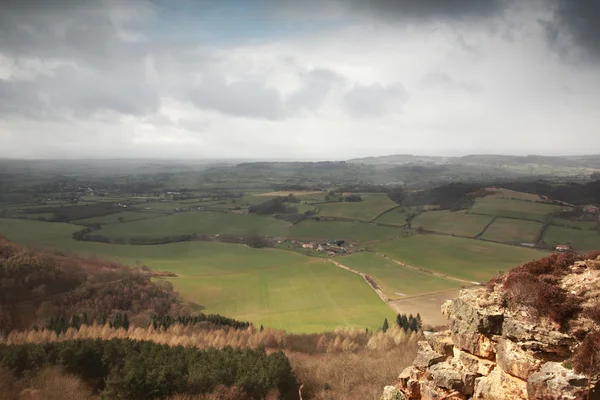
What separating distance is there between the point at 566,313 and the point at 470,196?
107248 mm

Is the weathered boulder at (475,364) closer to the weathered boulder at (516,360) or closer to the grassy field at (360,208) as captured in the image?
the weathered boulder at (516,360)

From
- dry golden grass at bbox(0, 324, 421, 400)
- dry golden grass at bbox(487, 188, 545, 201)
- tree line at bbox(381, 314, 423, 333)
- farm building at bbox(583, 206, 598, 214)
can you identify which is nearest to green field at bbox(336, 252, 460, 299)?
tree line at bbox(381, 314, 423, 333)

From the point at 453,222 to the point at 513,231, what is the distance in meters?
14.8

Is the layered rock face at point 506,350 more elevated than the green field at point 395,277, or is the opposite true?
the layered rock face at point 506,350

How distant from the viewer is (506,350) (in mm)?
11031

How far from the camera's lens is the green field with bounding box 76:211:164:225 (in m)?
79.8

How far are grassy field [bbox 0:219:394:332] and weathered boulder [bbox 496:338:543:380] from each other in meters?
30.8

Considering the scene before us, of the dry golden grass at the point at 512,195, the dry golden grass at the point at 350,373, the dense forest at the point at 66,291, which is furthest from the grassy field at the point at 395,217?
the dry golden grass at the point at 350,373

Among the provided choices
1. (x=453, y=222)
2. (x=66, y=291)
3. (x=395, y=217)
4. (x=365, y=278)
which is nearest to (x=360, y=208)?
(x=395, y=217)

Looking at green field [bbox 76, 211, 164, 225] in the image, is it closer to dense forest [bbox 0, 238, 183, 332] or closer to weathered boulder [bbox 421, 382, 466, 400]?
dense forest [bbox 0, 238, 183, 332]

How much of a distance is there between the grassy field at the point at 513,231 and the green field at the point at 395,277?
2709 centimetres

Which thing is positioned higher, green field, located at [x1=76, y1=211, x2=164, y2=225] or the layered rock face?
the layered rock face

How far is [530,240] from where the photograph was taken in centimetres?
6950

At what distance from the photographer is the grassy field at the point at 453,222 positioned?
81938 mm
